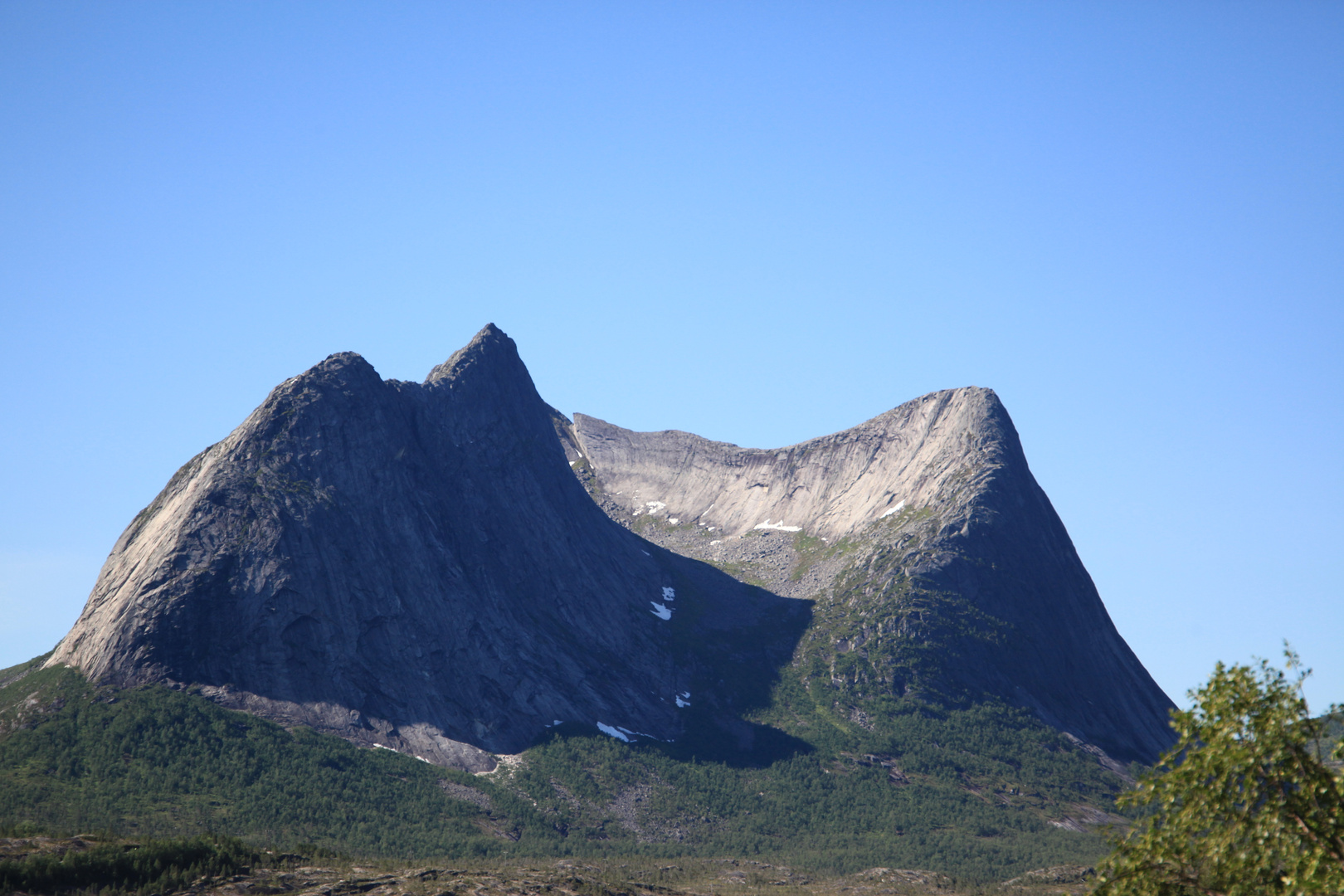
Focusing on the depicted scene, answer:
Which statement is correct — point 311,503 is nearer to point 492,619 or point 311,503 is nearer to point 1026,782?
point 492,619

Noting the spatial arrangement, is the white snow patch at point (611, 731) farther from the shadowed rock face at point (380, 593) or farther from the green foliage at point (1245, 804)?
the green foliage at point (1245, 804)

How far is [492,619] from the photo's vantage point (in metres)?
166

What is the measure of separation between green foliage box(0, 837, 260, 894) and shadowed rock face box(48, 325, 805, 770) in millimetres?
45093

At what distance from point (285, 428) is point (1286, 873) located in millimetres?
150920

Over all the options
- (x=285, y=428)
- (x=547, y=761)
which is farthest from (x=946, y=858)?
(x=285, y=428)

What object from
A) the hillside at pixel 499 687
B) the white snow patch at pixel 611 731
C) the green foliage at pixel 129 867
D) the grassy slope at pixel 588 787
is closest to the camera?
the green foliage at pixel 129 867

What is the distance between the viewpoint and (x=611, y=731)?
527 feet

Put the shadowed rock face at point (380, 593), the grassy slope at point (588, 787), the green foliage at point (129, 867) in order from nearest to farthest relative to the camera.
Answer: the green foliage at point (129, 867)
the grassy slope at point (588, 787)
the shadowed rock face at point (380, 593)

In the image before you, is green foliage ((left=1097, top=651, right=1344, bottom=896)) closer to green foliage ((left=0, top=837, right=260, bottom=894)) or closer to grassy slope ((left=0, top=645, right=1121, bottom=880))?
green foliage ((left=0, top=837, right=260, bottom=894))

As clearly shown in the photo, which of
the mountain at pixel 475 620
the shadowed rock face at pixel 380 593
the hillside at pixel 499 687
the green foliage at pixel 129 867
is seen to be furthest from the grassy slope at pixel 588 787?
the green foliage at pixel 129 867

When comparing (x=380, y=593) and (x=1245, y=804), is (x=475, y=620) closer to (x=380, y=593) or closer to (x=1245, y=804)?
(x=380, y=593)

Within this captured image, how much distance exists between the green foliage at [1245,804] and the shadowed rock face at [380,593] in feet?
400

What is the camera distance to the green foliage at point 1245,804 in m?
27.5

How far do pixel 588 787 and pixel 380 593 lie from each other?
130 ft
